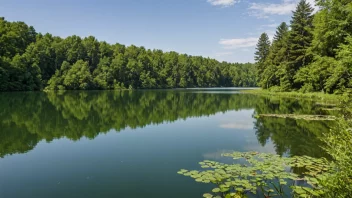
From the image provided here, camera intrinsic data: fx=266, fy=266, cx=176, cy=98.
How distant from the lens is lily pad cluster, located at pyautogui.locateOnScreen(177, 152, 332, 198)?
7117mm

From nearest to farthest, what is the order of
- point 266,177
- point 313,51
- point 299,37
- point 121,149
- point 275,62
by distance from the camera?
point 266,177 → point 121,149 → point 313,51 → point 299,37 → point 275,62

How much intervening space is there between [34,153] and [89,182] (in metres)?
4.90

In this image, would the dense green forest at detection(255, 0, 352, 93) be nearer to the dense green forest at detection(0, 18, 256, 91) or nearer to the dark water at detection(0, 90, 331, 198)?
the dark water at detection(0, 90, 331, 198)

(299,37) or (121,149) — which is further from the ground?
(299,37)

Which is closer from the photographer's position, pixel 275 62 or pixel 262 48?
pixel 275 62

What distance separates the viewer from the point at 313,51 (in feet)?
139

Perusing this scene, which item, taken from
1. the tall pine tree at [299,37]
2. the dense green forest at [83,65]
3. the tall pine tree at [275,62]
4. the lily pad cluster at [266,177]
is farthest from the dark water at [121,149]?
the dense green forest at [83,65]

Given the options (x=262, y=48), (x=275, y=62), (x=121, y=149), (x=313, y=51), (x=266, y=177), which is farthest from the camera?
(x=262, y=48)

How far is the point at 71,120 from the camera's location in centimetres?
2112

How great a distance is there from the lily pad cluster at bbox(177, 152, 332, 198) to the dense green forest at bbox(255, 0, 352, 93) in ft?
55.3

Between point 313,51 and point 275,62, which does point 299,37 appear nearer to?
point 313,51

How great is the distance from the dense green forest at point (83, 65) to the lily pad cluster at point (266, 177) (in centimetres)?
6541

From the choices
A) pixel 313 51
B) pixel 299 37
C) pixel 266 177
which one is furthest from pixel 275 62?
pixel 266 177

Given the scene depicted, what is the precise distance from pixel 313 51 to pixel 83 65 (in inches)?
2624
